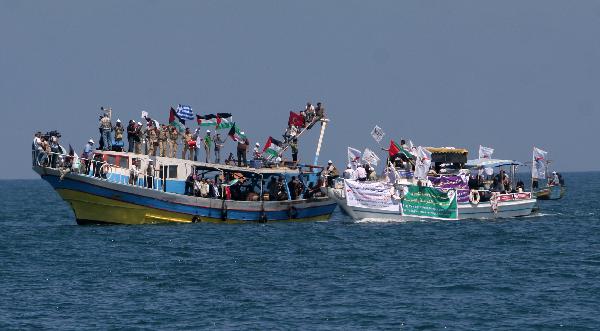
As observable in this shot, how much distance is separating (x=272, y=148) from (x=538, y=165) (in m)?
18.0

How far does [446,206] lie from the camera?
6100 cm

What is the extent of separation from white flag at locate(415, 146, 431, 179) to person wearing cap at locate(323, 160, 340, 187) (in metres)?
4.31

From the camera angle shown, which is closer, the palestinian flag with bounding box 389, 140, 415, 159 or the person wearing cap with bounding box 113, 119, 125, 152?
the person wearing cap with bounding box 113, 119, 125, 152

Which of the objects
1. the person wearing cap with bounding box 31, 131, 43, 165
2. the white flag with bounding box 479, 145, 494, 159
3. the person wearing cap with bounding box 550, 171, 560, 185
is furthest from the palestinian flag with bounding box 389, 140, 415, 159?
the person wearing cap with bounding box 550, 171, 560, 185

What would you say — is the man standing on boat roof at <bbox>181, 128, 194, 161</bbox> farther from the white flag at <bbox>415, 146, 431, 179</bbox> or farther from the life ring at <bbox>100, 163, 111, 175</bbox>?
the white flag at <bbox>415, 146, 431, 179</bbox>

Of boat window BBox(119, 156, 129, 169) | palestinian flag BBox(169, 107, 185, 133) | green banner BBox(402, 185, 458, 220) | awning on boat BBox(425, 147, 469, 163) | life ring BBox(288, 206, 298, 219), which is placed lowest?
life ring BBox(288, 206, 298, 219)

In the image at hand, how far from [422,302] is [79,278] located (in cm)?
1259

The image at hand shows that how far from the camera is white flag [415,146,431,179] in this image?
60.2m

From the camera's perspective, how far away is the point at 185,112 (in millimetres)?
61625

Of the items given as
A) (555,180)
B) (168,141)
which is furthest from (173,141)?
(555,180)

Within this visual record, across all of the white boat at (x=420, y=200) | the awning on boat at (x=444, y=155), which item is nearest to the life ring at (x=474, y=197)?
the white boat at (x=420, y=200)

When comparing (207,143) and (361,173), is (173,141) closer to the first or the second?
(207,143)

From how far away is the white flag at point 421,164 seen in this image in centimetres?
6019

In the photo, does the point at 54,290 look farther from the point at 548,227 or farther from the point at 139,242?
the point at 548,227
